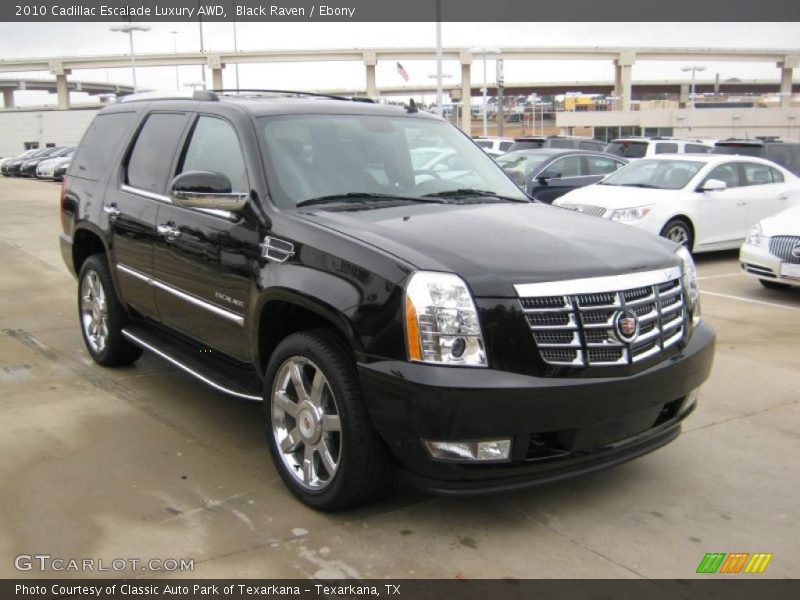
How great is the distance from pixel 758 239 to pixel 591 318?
21.8 ft

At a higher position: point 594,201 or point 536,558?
point 594,201

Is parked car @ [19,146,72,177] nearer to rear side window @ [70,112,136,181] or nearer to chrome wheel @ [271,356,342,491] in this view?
rear side window @ [70,112,136,181]

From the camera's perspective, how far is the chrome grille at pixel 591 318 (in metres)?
3.29

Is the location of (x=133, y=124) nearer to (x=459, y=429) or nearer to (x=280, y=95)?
(x=280, y=95)

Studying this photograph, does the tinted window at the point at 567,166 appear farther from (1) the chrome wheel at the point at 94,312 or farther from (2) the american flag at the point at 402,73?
(2) the american flag at the point at 402,73

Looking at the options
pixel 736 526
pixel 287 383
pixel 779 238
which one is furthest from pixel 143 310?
pixel 779 238

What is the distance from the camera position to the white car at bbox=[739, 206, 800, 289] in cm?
864

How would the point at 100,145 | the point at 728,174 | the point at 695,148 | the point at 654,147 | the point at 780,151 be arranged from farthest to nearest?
the point at 695,148, the point at 654,147, the point at 780,151, the point at 728,174, the point at 100,145

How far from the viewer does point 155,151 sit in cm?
528

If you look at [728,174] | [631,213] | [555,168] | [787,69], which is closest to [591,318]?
[631,213]

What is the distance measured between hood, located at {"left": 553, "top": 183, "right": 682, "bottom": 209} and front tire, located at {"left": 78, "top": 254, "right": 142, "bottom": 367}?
7.28 metres

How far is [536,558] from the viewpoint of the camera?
3.35 m

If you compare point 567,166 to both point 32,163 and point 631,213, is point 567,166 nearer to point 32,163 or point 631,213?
point 631,213

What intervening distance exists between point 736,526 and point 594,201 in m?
8.17
